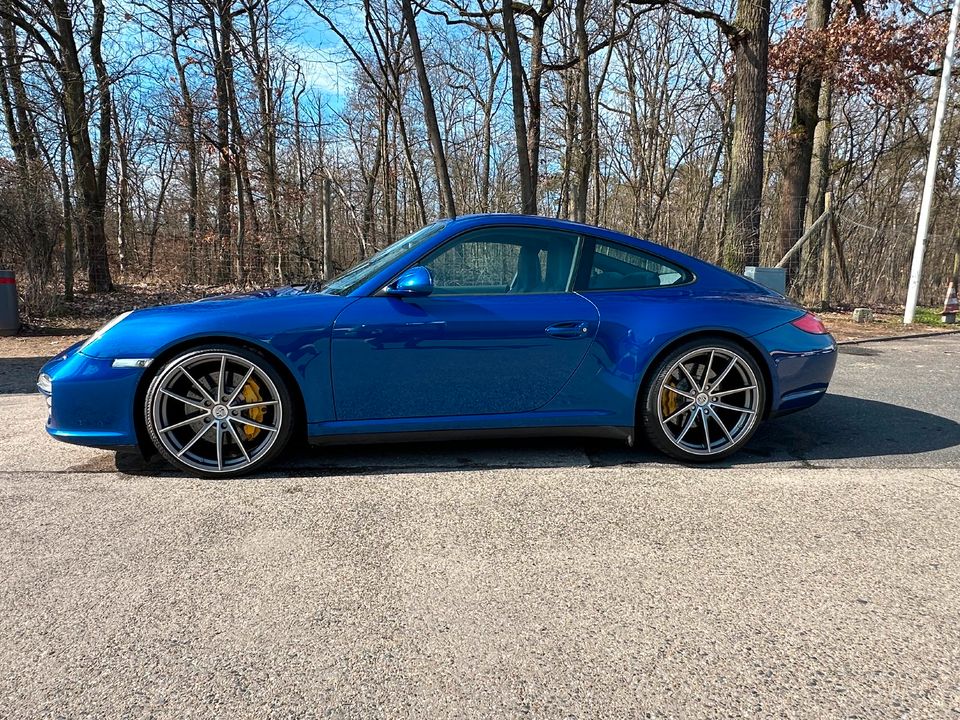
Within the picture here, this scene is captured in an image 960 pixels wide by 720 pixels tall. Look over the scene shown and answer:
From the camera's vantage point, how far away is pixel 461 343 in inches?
125

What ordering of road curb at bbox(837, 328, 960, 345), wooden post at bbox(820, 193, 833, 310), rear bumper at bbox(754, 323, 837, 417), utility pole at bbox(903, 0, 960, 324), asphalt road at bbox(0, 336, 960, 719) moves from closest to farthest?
asphalt road at bbox(0, 336, 960, 719), rear bumper at bbox(754, 323, 837, 417), road curb at bbox(837, 328, 960, 345), utility pole at bbox(903, 0, 960, 324), wooden post at bbox(820, 193, 833, 310)

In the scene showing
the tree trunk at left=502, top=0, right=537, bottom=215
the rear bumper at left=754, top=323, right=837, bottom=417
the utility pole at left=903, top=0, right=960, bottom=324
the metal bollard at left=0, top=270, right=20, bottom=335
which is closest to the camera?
the rear bumper at left=754, top=323, right=837, bottom=417

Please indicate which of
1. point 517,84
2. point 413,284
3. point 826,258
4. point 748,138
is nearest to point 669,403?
point 413,284

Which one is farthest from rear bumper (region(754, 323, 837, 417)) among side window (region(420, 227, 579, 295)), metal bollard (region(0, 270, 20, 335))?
metal bollard (region(0, 270, 20, 335))

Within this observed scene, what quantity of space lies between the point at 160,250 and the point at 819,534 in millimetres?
13457

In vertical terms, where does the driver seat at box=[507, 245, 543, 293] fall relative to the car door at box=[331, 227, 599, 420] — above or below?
above

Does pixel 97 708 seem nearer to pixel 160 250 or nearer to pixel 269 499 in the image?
pixel 269 499

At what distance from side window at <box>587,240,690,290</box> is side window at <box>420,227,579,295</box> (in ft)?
0.51

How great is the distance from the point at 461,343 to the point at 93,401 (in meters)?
1.87

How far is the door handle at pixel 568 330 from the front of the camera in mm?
3258

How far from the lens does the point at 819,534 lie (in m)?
2.59

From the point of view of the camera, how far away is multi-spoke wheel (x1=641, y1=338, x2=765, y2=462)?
11.1 ft

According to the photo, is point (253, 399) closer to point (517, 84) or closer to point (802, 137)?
point (517, 84)

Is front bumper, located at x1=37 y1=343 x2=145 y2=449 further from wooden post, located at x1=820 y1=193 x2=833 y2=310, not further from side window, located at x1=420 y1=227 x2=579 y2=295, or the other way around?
wooden post, located at x1=820 y1=193 x2=833 y2=310
